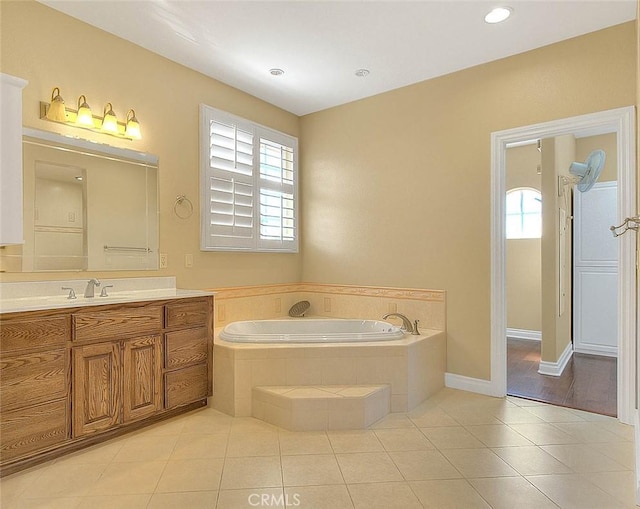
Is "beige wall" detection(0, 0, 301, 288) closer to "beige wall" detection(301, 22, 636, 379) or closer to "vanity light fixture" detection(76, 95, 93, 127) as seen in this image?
"vanity light fixture" detection(76, 95, 93, 127)

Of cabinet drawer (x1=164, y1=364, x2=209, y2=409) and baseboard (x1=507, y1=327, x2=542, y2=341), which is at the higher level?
cabinet drawer (x1=164, y1=364, x2=209, y2=409)

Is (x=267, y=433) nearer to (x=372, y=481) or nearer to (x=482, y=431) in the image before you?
(x=372, y=481)

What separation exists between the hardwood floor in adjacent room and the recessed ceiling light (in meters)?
2.93

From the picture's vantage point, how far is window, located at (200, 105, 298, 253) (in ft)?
12.0

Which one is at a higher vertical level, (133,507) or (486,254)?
(486,254)

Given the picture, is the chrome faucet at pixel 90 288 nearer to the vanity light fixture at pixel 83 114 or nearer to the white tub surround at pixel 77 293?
the white tub surround at pixel 77 293

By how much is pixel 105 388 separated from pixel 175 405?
0.55 m

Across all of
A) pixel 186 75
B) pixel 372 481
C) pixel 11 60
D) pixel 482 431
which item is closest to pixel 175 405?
pixel 372 481

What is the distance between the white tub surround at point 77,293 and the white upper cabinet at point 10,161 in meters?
0.39

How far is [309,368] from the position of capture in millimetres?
2967

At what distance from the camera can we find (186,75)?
350 centimetres

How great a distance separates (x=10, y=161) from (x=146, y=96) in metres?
1.29

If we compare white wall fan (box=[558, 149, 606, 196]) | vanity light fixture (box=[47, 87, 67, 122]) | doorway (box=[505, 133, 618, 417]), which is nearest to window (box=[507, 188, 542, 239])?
doorway (box=[505, 133, 618, 417])

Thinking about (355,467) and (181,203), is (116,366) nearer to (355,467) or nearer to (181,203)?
(181,203)
